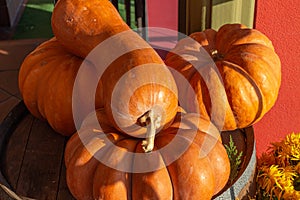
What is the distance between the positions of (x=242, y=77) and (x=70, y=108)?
0.45 metres

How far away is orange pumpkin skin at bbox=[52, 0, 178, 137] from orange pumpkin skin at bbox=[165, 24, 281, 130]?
8.2 inches

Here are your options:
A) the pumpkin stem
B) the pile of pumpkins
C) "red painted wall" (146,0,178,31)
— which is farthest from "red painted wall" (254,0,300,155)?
"red painted wall" (146,0,178,31)

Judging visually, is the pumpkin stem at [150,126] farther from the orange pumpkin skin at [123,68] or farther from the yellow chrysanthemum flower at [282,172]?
the yellow chrysanthemum flower at [282,172]

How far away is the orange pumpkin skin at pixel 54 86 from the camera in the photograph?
4.22ft

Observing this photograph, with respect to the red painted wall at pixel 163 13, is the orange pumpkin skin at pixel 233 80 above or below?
above

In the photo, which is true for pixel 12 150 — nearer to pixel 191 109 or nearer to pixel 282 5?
pixel 191 109

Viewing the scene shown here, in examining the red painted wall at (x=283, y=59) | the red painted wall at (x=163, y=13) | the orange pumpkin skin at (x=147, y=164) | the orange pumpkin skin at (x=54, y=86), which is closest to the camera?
the orange pumpkin skin at (x=147, y=164)

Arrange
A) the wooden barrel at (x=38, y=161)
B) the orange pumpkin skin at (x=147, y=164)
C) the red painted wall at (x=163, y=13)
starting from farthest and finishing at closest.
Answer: the red painted wall at (x=163, y=13), the wooden barrel at (x=38, y=161), the orange pumpkin skin at (x=147, y=164)

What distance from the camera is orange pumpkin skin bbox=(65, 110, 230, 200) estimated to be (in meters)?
1.04

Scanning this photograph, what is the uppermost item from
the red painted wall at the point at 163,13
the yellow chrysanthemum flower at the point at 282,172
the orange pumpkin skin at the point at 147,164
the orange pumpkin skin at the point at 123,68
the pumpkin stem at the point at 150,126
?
the orange pumpkin skin at the point at 123,68

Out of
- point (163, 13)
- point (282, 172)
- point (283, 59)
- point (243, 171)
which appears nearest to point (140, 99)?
point (243, 171)

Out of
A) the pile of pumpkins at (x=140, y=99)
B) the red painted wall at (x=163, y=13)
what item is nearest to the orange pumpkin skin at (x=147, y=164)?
the pile of pumpkins at (x=140, y=99)

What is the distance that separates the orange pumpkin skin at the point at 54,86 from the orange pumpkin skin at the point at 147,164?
149 millimetres

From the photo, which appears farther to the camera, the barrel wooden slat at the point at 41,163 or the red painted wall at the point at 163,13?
the red painted wall at the point at 163,13
